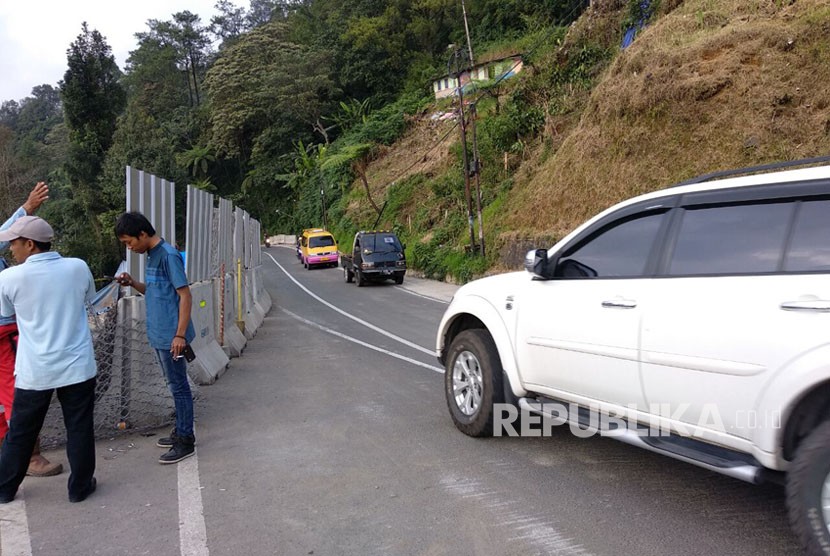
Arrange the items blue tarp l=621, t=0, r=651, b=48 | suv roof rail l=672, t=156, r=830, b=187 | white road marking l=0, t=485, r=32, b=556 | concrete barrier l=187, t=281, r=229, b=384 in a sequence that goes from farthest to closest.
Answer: blue tarp l=621, t=0, r=651, b=48
concrete barrier l=187, t=281, r=229, b=384
white road marking l=0, t=485, r=32, b=556
suv roof rail l=672, t=156, r=830, b=187

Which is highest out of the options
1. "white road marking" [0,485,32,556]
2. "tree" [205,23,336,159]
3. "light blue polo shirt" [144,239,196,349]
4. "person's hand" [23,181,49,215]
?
"tree" [205,23,336,159]

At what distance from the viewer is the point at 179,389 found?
517 centimetres

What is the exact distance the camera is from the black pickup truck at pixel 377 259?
80.9 feet

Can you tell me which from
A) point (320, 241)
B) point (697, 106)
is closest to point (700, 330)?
point (697, 106)

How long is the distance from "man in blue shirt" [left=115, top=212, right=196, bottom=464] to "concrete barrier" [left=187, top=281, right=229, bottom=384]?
240cm

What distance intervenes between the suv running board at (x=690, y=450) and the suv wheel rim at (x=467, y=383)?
111cm

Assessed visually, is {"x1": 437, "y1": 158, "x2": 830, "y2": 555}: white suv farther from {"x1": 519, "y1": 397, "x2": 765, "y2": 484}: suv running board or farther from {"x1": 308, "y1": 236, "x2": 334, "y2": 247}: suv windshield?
{"x1": 308, "y1": 236, "x2": 334, "y2": 247}: suv windshield

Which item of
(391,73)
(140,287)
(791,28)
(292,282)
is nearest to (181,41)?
(391,73)

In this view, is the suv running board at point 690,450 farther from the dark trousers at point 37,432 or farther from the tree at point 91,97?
the tree at point 91,97

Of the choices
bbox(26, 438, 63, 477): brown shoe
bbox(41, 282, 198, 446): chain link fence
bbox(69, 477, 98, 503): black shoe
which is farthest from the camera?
bbox(41, 282, 198, 446): chain link fence

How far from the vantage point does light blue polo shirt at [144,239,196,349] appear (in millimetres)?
5164

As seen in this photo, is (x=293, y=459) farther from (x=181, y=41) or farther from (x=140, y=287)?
(x=181, y=41)

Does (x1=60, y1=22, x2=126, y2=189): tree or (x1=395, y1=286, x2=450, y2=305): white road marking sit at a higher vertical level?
(x1=60, y1=22, x2=126, y2=189): tree

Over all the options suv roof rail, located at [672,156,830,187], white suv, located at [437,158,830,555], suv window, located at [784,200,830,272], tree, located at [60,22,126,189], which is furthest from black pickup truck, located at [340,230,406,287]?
tree, located at [60,22,126,189]
